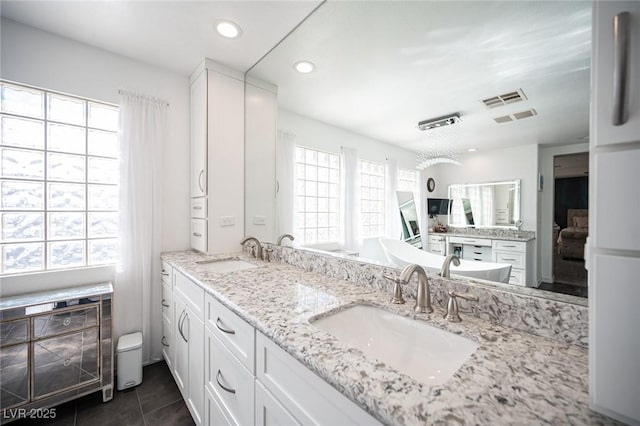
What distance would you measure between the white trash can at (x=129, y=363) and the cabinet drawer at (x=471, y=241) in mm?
2202

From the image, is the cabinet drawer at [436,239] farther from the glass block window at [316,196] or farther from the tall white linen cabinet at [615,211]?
the glass block window at [316,196]

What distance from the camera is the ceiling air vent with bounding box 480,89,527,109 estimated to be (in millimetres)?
833

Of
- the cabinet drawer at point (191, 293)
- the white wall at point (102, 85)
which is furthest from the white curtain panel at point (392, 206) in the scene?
the white wall at point (102, 85)

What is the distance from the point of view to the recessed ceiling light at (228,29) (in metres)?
1.59

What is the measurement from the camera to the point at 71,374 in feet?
4.96

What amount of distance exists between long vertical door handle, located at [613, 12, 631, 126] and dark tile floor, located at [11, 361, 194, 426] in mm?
2226

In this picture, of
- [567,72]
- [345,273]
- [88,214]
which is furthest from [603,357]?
[88,214]

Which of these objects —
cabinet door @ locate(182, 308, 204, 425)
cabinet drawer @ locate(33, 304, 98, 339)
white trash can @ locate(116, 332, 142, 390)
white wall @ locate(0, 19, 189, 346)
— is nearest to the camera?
cabinet door @ locate(182, 308, 204, 425)

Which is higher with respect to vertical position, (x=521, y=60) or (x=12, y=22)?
(x=12, y=22)

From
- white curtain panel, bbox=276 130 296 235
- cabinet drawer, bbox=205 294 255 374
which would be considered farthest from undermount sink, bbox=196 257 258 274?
cabinet drawer, bbox=205 294 255 374

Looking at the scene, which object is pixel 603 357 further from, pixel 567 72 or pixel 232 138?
pixel 232 138

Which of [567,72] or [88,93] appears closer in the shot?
[567,72]

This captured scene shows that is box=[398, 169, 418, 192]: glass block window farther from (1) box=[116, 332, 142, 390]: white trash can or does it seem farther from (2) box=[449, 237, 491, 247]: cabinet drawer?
(1) box=[116, 332, 142, 390]: white trash can

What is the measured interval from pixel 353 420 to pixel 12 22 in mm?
2862
